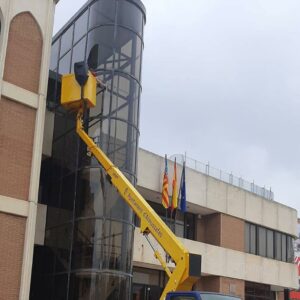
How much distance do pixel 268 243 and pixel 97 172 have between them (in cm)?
1854

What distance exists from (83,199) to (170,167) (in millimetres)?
9842

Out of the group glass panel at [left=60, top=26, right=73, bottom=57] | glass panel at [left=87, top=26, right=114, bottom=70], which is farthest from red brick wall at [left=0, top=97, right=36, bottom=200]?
glass panel at [left=60, top=26, right=73, bottom=57]

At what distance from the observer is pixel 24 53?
880 inches

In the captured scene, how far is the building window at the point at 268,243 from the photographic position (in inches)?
1483

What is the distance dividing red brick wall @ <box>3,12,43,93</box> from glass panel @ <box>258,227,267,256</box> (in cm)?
2043

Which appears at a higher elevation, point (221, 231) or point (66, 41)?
point (66, 41)

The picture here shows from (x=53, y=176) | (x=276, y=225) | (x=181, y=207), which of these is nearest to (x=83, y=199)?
(x=53, y=176)

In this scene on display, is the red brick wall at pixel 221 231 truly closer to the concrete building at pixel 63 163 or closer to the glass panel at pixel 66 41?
the concrete building at pixel 63 163

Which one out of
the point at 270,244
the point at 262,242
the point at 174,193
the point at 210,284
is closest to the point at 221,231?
the point at 210,284

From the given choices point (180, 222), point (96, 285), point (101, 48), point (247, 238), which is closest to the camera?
point (96, 285)

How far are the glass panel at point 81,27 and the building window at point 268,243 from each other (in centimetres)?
1639

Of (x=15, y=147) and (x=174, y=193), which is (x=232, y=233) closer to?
(x=174, y=193)

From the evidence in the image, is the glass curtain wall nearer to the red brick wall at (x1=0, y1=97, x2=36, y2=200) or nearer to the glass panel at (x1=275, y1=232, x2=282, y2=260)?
the red brick wall at (x1=0, y1=97, x2=36, y2=200)

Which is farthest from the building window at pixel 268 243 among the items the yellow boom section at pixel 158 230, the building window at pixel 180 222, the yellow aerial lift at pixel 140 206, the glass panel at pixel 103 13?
the yellow boom section at pixel 158 230
